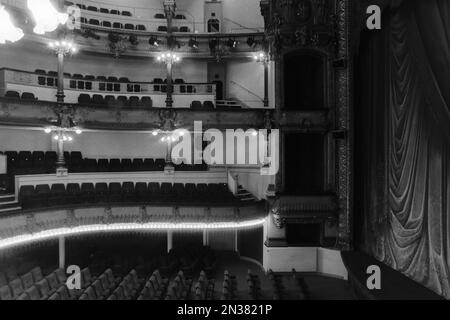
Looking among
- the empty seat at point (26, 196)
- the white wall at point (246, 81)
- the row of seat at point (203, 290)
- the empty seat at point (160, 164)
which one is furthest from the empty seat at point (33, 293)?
the white wall at point (246, 81)

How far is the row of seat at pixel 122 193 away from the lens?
14156 millimetres

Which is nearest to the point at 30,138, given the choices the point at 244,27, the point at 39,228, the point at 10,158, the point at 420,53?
the point at 10,158

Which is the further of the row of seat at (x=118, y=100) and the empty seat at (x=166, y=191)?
the row of seat at (x=118, y=100)

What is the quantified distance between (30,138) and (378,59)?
16.2 metres

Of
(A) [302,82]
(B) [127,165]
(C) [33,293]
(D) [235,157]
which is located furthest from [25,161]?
(A) [302,82]

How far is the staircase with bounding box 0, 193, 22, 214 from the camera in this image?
1280 centimetres

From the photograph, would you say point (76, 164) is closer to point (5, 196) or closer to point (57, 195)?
point (57, 195)

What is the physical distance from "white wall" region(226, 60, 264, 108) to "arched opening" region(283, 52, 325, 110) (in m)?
4.76

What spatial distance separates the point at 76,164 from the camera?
18.0m

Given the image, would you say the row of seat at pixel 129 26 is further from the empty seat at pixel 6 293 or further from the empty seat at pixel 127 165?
the empty seat at pixel 6 293

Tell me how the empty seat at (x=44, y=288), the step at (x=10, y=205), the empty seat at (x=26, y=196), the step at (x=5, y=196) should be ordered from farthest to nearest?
the step at (x=5, y=196) → the empty seat at (x=26, y=196) → the step at (x=10, y=205) → the empty seat at (x=44, y=288)

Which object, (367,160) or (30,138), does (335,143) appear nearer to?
(367,160)

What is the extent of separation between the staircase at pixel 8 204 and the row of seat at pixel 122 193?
23cm
